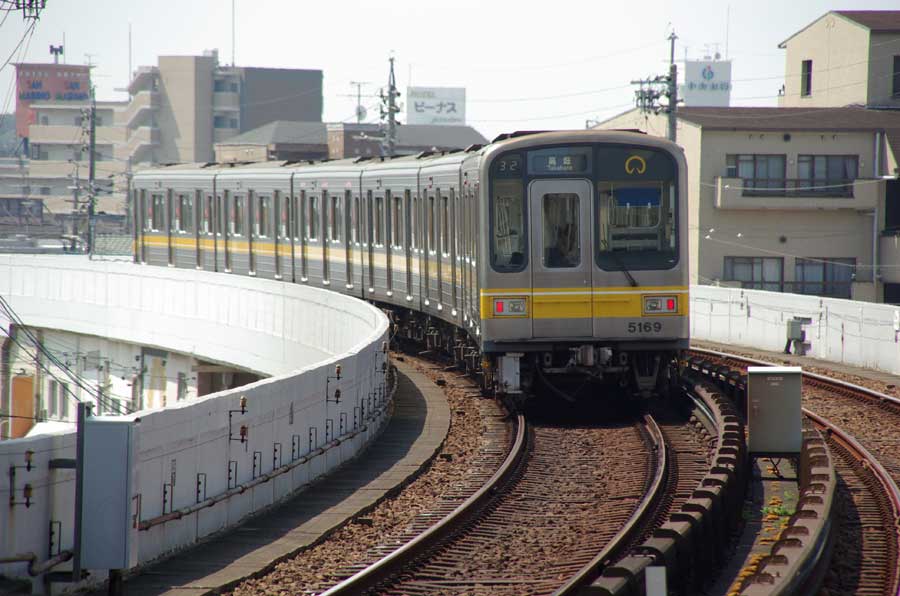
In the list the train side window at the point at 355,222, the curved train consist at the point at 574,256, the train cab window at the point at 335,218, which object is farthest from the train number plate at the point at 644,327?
the train cab window at the point at 335,218

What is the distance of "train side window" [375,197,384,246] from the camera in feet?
76.6

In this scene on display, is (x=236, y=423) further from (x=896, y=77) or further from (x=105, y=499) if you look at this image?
(x=896, y=77)

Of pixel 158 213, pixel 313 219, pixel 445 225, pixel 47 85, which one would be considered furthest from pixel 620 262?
pixel 47 85

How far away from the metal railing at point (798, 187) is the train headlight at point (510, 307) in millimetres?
29130

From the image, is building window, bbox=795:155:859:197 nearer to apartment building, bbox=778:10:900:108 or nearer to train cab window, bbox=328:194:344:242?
apartment building, bbox=778:10:900:108

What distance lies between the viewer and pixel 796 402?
12.1 metres

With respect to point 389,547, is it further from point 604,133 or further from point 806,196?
point 806,196

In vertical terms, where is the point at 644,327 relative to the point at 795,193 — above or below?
below

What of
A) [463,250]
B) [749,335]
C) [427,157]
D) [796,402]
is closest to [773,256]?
[749,335]

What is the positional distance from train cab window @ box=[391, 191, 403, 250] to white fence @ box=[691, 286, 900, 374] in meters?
7.54

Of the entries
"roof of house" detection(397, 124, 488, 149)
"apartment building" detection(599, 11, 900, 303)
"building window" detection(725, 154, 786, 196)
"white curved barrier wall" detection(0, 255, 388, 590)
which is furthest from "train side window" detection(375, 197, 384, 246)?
"roof of house" detection(397, 124, 488, 149)

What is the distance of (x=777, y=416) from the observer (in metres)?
12.2

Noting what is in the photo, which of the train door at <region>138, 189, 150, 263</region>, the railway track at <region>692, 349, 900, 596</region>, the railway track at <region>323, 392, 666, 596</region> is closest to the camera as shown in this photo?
the railway track at <region>323, 392, 666, 596</region>

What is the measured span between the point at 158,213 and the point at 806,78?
2952 centimetres
